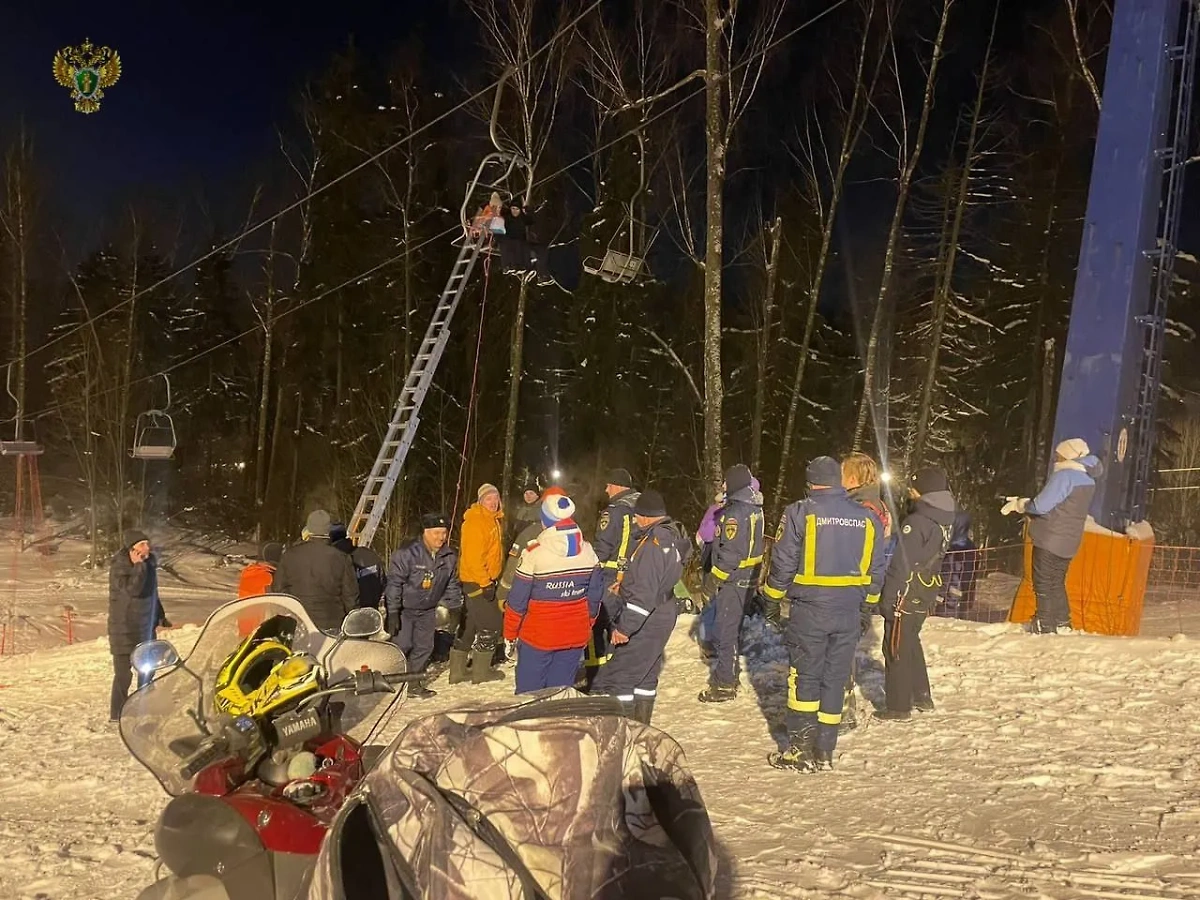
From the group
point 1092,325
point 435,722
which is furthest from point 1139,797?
point 1092,325

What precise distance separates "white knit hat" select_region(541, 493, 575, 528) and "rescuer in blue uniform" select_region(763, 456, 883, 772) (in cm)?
134

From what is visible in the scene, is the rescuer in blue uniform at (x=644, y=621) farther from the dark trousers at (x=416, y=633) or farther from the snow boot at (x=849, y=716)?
the dark trousers at (x=416, y=633)

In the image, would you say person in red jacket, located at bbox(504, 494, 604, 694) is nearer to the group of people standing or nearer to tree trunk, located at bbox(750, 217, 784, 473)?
the group of people standing

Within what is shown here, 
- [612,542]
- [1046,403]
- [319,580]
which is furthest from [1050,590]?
[1046,403]

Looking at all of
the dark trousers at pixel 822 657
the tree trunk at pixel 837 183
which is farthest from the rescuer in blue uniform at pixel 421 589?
the tree trunk at pixel 837 183

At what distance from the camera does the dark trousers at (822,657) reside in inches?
209

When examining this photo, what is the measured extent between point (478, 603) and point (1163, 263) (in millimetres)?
8463

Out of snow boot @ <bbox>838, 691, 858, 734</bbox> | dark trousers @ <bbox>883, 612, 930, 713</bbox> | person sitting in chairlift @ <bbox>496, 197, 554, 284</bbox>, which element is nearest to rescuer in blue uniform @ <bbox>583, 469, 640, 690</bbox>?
snow boot @ <bbox>838, 691, 858, 734</bbox>

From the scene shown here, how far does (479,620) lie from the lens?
320 inches

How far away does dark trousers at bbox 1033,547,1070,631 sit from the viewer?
27.6ft

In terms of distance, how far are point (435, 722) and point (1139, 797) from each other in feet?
14.1

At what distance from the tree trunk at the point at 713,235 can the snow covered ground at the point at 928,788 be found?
5.50m

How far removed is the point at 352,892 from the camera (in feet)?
6.39

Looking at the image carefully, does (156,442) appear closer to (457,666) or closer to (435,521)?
(435,521)
